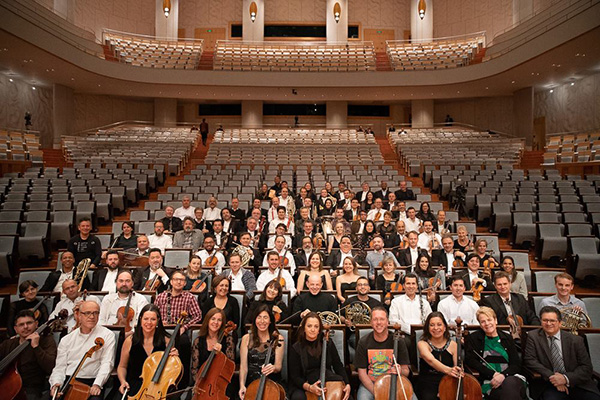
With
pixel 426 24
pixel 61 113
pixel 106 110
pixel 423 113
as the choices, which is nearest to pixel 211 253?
pixel 61 113

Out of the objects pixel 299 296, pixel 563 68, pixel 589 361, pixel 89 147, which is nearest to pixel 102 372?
pixel 299 296

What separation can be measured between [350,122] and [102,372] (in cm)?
1535

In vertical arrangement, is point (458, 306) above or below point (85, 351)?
above

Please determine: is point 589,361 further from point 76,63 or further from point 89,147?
point 76,63

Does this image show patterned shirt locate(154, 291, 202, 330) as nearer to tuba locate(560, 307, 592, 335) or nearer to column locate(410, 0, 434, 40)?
tuba locate(560, 307, 592, 335)

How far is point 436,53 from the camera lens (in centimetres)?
1475

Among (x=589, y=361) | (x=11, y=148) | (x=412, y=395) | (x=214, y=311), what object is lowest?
(x=412, y=395)

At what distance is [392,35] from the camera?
17.7 m

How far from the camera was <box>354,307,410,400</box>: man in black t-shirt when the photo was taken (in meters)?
2.45

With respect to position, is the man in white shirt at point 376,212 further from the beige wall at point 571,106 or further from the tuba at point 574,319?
the beige wall at point 571,106

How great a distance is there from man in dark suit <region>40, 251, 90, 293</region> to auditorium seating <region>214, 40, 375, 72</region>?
1123 cm

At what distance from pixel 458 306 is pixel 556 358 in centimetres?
70

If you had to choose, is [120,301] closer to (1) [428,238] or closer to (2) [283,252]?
(2) [283,252]

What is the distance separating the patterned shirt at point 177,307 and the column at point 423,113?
14.3 m
